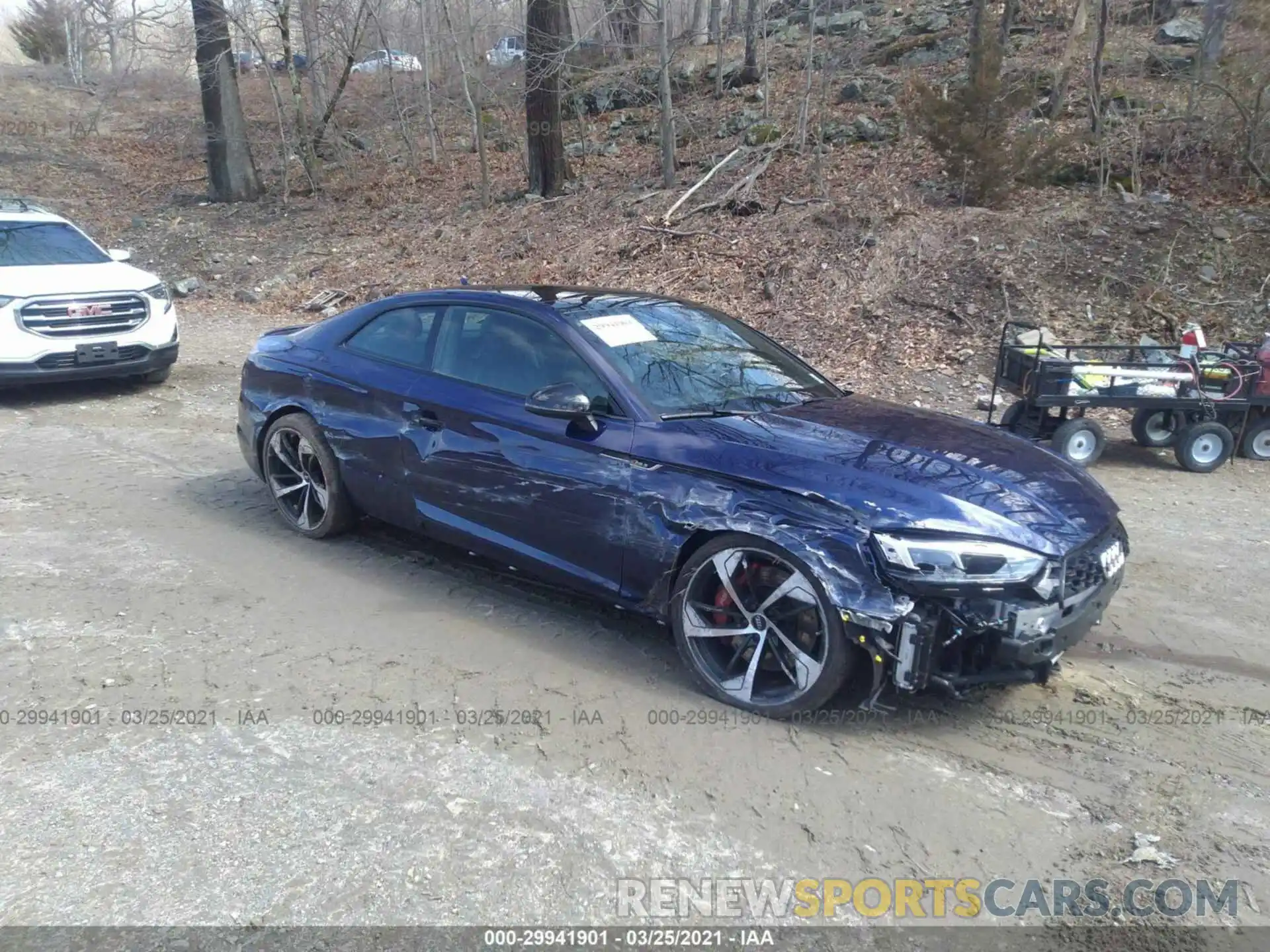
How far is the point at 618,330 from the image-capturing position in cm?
492

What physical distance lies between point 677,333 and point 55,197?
22.2m

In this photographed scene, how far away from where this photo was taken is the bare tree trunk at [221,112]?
18.6 meters

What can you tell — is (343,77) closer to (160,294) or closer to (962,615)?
(160,294)

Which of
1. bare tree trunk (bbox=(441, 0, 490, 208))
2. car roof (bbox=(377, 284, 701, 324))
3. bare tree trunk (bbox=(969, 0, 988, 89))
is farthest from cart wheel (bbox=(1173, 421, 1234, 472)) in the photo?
bare tree trunk (bbox=(441, 0, 490, 208))

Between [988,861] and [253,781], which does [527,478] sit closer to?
[253,781]

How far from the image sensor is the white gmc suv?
8.85m

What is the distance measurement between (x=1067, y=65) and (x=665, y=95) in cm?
618

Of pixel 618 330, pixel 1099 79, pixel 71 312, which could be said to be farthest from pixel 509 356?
pixel 1099 79

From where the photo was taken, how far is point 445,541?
5.16 meters

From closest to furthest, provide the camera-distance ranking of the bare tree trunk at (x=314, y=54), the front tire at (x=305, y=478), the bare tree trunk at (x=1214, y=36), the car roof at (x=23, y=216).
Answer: the front tire at (x=305, y=478)
the car roof at (x=23, y=216)
the bare tree trunk at (x=1214, y=36)
the bare tree trunk at (x=314, y=54)

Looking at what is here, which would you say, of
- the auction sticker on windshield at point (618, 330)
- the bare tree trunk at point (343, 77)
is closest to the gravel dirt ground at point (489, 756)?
the auction sticker on windshield at point (618, 330)

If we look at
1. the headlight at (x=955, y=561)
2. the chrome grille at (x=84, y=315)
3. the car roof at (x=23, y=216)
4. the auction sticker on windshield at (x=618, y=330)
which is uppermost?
the car roof at (x=23, y=216)

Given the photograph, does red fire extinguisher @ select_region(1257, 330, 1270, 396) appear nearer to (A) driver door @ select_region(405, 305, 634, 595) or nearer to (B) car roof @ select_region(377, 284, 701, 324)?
(B) car roof @ select_region(377, 284, 701, 324)

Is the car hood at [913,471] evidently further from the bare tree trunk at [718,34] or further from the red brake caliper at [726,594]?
the bare tree trunk at [718,34]
